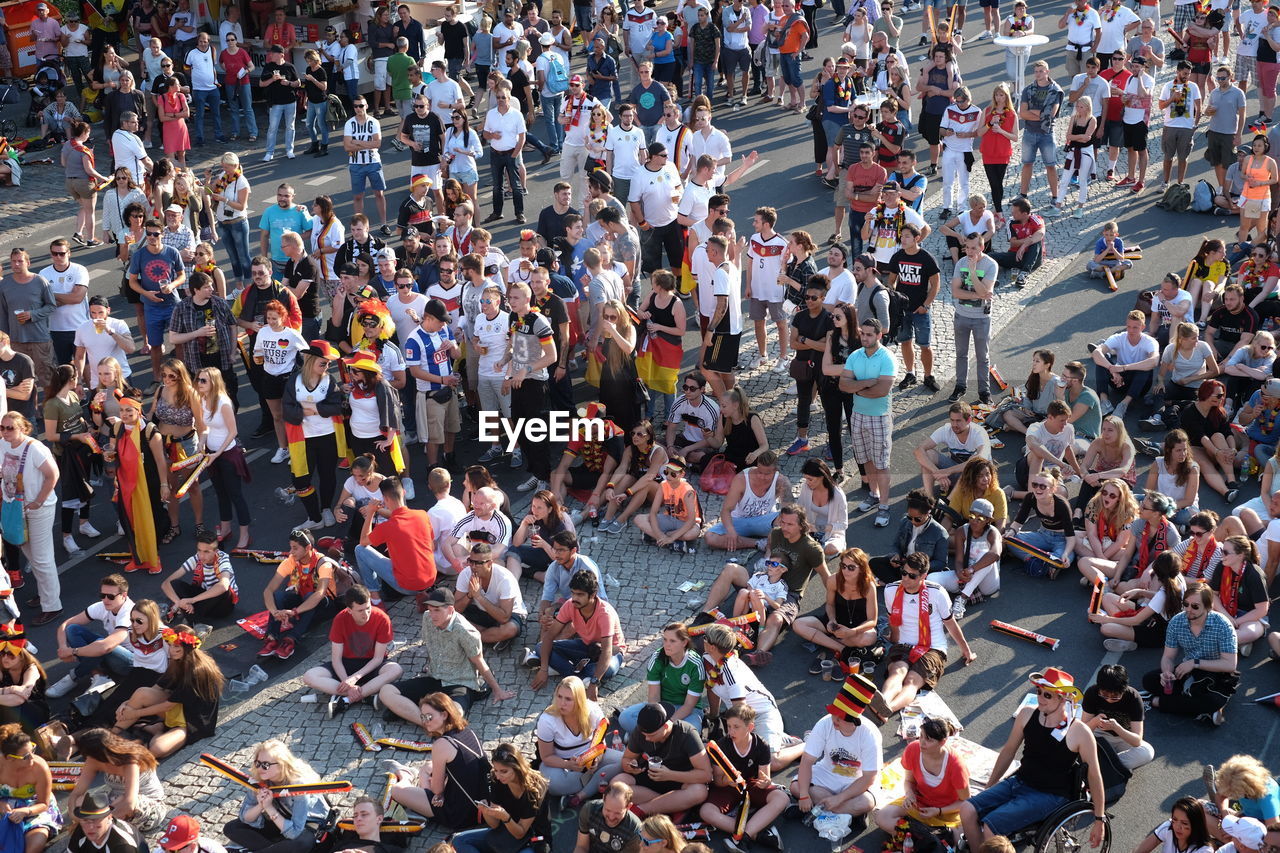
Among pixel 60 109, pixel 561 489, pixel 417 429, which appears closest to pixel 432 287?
pixel 417 429

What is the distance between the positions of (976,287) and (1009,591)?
3.53 meters

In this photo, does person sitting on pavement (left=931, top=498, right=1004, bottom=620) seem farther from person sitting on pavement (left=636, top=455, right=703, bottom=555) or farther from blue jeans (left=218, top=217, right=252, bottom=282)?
blue jeans (left=218, top=217, right=252, bottom=282)

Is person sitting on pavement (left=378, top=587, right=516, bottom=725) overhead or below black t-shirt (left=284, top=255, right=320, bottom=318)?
below

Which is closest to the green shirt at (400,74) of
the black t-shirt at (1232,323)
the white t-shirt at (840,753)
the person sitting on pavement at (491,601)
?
the black t-shirt at (1232,323)

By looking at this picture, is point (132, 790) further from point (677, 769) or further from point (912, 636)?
point (912, 636)

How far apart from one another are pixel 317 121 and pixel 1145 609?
14.2 metres

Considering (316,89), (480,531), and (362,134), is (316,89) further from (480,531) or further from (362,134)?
(480,531)

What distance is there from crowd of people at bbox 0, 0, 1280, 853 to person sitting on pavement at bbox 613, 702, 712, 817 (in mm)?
26

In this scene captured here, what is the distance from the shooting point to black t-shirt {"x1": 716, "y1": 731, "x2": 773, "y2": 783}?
9266mm

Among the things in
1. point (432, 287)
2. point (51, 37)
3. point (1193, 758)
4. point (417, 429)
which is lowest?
point (1193, 758)

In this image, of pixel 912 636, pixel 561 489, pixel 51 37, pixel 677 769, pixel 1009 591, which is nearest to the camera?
pixel 677 769

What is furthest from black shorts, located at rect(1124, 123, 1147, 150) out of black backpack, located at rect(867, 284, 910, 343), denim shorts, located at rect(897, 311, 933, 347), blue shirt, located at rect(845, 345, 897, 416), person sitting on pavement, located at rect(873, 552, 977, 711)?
person sitting on pavement, located at rect(873, 552, 977, 711)

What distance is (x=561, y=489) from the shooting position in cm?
1295

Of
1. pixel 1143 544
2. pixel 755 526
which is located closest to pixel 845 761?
pixel 755 526
